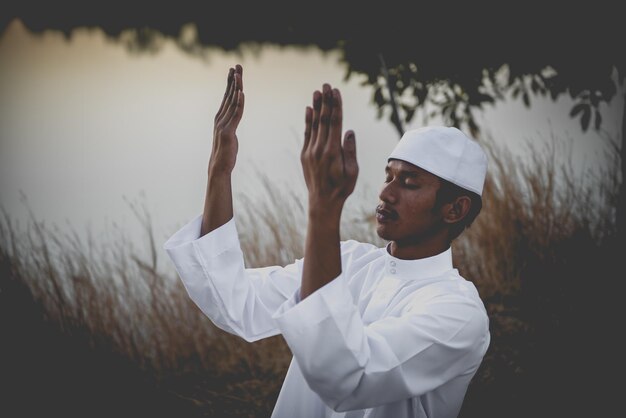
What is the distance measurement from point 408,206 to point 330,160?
0.58 metres

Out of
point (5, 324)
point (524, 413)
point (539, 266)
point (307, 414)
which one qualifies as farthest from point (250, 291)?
point (539, 266)

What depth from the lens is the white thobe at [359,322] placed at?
4.90 feet

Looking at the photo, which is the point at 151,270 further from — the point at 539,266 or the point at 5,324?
the point at 539,266

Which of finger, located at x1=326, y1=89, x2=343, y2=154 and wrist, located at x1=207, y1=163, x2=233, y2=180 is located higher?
finger, located at x1=326, y1=89, x2=343, y2=154

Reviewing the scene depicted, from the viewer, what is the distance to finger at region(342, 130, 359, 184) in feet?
4.83

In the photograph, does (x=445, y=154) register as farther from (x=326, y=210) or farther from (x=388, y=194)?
(x=326, y=210)

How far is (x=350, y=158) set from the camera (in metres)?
1.49

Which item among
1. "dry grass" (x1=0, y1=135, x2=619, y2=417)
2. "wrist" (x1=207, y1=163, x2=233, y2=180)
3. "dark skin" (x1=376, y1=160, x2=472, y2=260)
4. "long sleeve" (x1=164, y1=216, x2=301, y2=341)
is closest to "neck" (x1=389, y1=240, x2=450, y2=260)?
"dark skin" (x1=376, y1=160, x2=472, y2=260)

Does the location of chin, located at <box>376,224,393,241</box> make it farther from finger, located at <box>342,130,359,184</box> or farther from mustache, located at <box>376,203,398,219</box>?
finger, located at <box>342,130,359,184</box>

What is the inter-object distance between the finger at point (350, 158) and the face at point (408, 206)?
0.52 m

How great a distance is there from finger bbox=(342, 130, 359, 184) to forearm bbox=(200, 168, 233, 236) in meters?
0.65

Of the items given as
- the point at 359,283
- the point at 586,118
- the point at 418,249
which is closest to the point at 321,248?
the point at 418,249

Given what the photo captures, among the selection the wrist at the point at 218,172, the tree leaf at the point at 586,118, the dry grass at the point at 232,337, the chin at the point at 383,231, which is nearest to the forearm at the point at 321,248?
the chin at the point at 383,231

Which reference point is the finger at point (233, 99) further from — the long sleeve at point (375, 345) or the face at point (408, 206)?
the long sleeve at point (375, 345)
